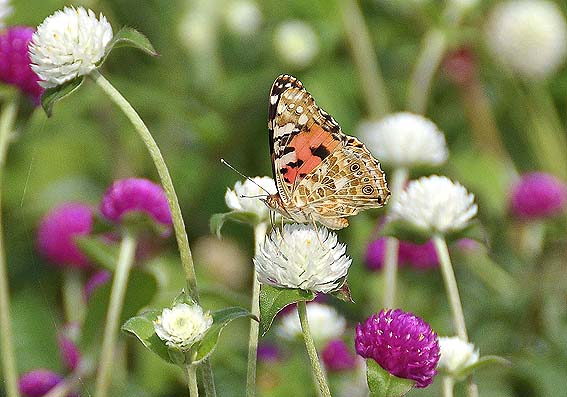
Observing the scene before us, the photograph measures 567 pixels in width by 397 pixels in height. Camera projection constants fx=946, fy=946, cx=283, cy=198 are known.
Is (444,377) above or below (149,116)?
below

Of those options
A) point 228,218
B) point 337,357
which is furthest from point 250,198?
point 337,357

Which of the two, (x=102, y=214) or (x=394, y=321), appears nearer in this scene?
(x=394, y=321)

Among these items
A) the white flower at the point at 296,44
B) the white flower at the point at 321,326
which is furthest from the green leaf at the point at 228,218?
the white flower at the point at 296,44

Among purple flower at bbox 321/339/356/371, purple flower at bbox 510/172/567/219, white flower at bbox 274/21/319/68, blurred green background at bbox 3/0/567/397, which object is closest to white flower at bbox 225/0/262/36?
blurred green background at bbox 3/0/567/397

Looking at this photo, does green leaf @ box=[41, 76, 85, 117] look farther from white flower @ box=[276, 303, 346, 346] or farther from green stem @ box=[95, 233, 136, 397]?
white flower @ box=[276, 303, 346, 346]

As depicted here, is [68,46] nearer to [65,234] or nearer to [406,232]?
[406,232]

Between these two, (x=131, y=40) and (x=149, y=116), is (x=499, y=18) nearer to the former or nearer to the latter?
(x=149, y=116)

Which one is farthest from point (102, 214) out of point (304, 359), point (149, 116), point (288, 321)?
point (149, 116)
